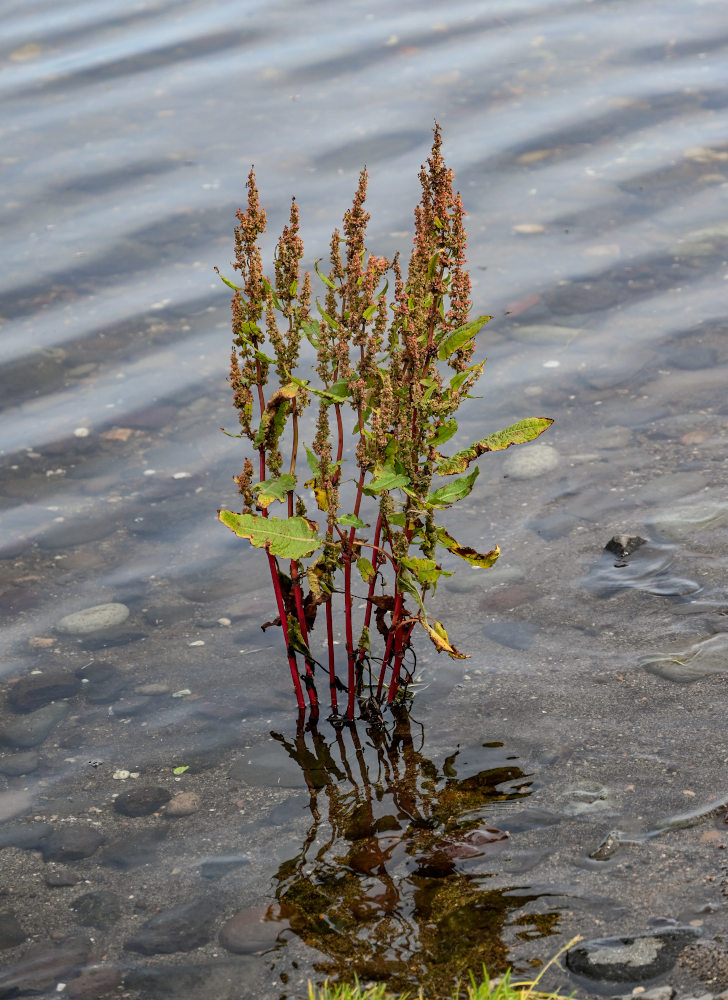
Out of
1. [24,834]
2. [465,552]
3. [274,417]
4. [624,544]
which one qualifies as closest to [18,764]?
Answer: [24,834]

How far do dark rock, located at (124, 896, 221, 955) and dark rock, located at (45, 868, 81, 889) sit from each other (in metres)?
0.39

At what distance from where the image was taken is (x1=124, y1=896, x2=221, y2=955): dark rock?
368 cm

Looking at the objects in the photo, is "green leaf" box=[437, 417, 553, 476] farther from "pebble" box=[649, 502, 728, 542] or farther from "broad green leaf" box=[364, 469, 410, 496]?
"pebble" box=[649, 502, 728, 542]

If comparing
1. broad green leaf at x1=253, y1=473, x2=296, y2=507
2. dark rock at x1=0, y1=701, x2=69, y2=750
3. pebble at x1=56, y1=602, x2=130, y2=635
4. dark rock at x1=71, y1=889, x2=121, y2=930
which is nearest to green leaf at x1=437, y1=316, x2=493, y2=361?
broad green leaf at x1=253, y1=473, x2=296, y2=507

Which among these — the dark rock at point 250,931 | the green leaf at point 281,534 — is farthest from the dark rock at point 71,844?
the green leaf at point 281,534

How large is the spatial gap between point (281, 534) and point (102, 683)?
171 centimetres

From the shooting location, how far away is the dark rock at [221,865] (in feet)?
13.1

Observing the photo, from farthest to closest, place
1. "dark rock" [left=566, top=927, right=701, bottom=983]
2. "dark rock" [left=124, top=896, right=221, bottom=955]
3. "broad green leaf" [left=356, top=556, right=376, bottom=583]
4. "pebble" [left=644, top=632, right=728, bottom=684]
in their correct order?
"pebble" [left=644, top=632, right=728, bottom=684], "broad green leaf" [left=356, top=556, right=376, bottom=583], "dark rock" [left=124, top=896, right=221, bottom=955], "dark rock" [left=566, top=927, right=701, bottom=983]

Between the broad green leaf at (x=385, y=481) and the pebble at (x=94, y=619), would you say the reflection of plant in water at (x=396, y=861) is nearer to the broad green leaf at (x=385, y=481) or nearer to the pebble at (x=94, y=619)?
the broad green leaf at (x=385, y=481)

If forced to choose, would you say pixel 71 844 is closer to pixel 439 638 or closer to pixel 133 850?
pixel 133 850

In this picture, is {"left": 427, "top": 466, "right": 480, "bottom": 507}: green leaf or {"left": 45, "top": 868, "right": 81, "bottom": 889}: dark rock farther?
{"left": 45, "top": 868, "right": 81, "bottom": 889}: dark rock

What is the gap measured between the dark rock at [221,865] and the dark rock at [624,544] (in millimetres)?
2473

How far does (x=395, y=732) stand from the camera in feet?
14.9

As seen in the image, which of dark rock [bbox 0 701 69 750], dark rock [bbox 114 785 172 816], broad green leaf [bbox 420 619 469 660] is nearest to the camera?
broad green leaf [bbox 420 619 469 660]
